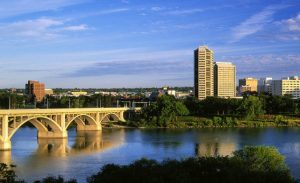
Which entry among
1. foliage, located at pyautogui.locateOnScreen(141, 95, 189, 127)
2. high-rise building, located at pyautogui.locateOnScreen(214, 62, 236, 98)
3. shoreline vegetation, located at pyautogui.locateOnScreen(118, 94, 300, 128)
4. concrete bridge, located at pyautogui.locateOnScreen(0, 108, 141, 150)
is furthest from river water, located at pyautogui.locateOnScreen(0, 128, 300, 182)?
high-rise building, located at pyautogui.locateOnScreen(214, 62, 236, 98)

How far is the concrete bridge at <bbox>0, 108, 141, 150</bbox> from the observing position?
155ft

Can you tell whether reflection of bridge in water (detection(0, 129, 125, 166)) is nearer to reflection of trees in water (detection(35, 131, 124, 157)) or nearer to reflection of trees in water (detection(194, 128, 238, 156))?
reflection of trees in water (detection(35, 131, 124, 157))

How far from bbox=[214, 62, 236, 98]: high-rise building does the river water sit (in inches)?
3613

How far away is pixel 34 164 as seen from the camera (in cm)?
3984

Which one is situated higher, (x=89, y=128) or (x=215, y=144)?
(x=89, y=128)

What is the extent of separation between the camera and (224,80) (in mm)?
161875

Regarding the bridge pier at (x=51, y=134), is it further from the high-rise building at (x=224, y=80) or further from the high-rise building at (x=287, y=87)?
the high-rise building at (x=287, y=87)

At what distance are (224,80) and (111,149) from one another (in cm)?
11467

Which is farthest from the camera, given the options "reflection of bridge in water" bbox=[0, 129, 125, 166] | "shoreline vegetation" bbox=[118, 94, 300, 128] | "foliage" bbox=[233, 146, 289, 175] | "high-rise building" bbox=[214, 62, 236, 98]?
"high-rise building" bbox=[214, 62, 236, 98]

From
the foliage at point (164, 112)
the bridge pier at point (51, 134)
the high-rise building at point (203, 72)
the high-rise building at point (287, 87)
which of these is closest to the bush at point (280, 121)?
the foliage at point (164, 112)

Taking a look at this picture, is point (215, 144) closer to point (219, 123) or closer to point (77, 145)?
point (77, 145)

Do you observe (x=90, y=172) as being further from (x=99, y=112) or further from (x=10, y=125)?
(x=99, y=112)

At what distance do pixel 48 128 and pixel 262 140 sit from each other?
83.5 ft

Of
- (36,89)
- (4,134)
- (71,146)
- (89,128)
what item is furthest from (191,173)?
(36,89)
